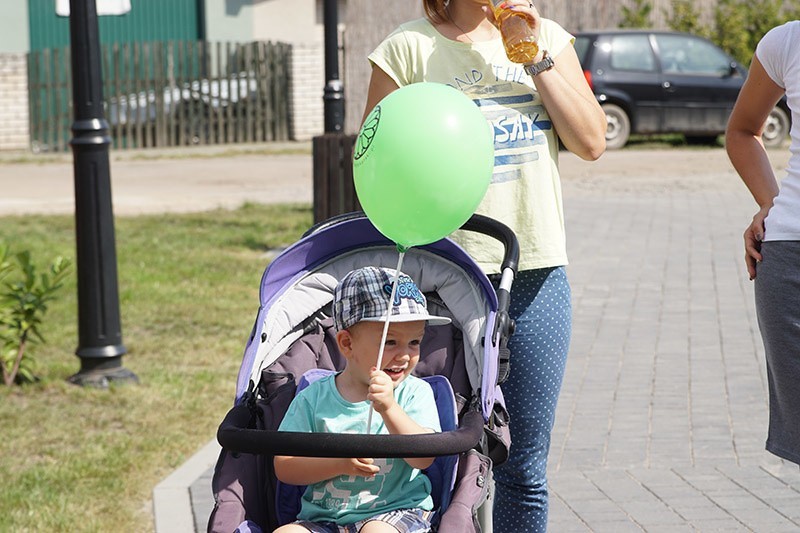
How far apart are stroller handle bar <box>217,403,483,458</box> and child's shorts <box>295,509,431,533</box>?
0.95 ft

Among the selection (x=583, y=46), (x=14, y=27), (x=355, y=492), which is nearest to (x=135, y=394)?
(x=355, y=492)

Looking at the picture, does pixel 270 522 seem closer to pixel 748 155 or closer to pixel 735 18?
pixel 748 155

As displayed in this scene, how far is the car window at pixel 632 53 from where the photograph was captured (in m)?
20.7

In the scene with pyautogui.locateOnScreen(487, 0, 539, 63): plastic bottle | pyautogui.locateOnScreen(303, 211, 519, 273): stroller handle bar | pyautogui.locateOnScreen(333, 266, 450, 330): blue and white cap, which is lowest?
pyautogui.locateOnScreen(333, 266, 450, 330): blue and white cap

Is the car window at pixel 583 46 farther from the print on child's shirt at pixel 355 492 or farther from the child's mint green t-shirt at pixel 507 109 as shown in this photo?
the print on child's shirt at pixel 355 492

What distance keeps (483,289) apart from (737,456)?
2789 millimetres

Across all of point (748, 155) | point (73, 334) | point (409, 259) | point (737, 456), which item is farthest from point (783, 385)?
point (73, 334)

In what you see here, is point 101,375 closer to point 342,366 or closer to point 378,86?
point 342,366

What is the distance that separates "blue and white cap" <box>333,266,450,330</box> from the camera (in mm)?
2957

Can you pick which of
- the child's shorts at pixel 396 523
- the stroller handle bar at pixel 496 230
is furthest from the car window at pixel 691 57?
the child's shorts at pixel 396 523

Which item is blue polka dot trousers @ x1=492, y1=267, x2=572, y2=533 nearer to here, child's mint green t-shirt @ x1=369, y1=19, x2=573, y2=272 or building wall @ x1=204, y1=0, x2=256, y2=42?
child's mint green t-shirt @ x1=369, y1=19, x2=573, y2=272

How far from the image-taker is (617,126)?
20.9 metres

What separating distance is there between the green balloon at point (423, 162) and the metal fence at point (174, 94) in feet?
68.4

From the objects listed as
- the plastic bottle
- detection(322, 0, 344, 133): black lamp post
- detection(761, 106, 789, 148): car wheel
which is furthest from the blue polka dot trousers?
detection(761, 106, 789, 148): car wheel
